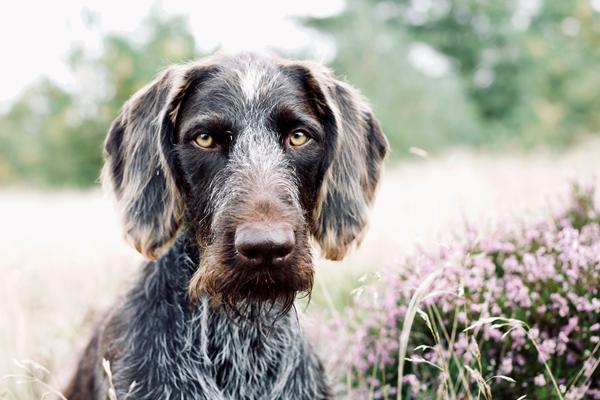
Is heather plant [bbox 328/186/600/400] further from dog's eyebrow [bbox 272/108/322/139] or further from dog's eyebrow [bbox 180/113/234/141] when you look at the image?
dog's eyebrow [bbox 180/113/234/141]

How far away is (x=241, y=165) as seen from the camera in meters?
2.51

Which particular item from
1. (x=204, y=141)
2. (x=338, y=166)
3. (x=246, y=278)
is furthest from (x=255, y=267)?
(x=338, y=166)

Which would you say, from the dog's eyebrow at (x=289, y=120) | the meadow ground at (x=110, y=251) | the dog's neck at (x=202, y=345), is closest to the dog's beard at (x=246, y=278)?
the dog's neck at (x=202, y=345)

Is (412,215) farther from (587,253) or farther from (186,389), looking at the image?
(186,389)

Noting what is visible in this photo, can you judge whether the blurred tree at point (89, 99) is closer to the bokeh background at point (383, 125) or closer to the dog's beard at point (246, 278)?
the bokeh background at point (383, 125)

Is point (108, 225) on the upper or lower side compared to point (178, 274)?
lower

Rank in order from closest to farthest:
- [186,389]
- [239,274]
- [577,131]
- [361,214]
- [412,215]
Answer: [239,274], [186,389], [361,214], [412,215], [577,131]

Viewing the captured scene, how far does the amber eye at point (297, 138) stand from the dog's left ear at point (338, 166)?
0.47 feet

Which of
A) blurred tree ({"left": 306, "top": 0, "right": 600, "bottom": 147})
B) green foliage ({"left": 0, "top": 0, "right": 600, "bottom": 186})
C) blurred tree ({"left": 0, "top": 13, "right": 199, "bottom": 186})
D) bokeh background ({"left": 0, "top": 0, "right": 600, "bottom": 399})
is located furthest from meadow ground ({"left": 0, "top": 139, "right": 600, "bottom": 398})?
blurred tree ({"left": 0, "top": 13, "right": 199, "bottom": 186})

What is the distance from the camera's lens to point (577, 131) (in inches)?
772

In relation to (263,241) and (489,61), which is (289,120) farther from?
(489,61)

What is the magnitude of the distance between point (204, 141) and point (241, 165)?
0.20 meters

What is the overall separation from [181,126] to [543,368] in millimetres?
1979

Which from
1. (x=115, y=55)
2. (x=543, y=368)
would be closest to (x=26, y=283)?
(x=543, y=368)
